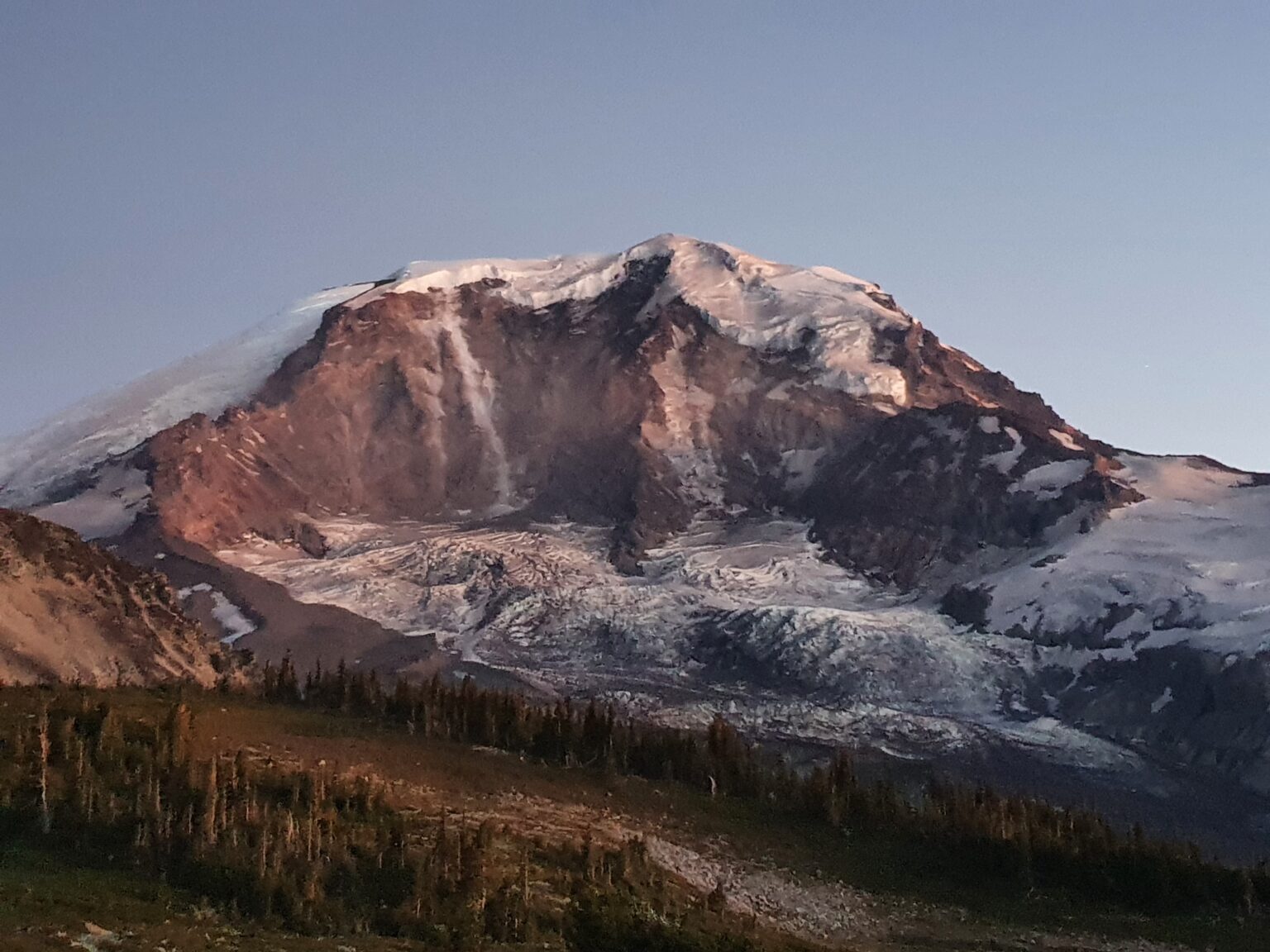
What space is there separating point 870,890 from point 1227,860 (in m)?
90.3

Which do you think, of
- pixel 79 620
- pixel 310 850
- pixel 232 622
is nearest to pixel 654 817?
pixel 310 850

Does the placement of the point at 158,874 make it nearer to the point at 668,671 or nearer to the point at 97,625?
the point at 97,625

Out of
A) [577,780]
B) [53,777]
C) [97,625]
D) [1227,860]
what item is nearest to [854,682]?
[1227,860]

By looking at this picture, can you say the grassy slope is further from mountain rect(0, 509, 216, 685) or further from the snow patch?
the snow patch

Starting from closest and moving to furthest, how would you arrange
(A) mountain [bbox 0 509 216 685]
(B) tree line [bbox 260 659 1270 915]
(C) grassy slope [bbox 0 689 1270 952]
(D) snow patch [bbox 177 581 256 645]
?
1. (C) grassy slope [bbox 0 689 1270 952]
2. (B) tree line [bbox 260 659 1270 915]
3. (A) mountain [bbox 0 509 216 685]
4. (D) snow patch [bbox 177 581 256 645]

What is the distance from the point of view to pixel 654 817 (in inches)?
2064

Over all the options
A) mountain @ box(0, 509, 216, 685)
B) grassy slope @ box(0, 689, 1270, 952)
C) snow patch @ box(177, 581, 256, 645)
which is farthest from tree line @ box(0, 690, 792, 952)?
snow patch @ box(177, 581, 256, 645)

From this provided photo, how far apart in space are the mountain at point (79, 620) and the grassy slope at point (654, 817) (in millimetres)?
13490

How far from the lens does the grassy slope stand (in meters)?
45.0

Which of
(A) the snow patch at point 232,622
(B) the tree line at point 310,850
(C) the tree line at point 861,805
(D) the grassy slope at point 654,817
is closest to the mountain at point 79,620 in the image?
(C) the tree line at point 861,805

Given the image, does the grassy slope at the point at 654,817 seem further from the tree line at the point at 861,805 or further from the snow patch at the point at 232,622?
the snow patch at the point at 232,622

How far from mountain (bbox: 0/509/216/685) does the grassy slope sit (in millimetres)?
13490

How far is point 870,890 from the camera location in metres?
47.9

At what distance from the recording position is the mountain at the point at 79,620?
69625mm
